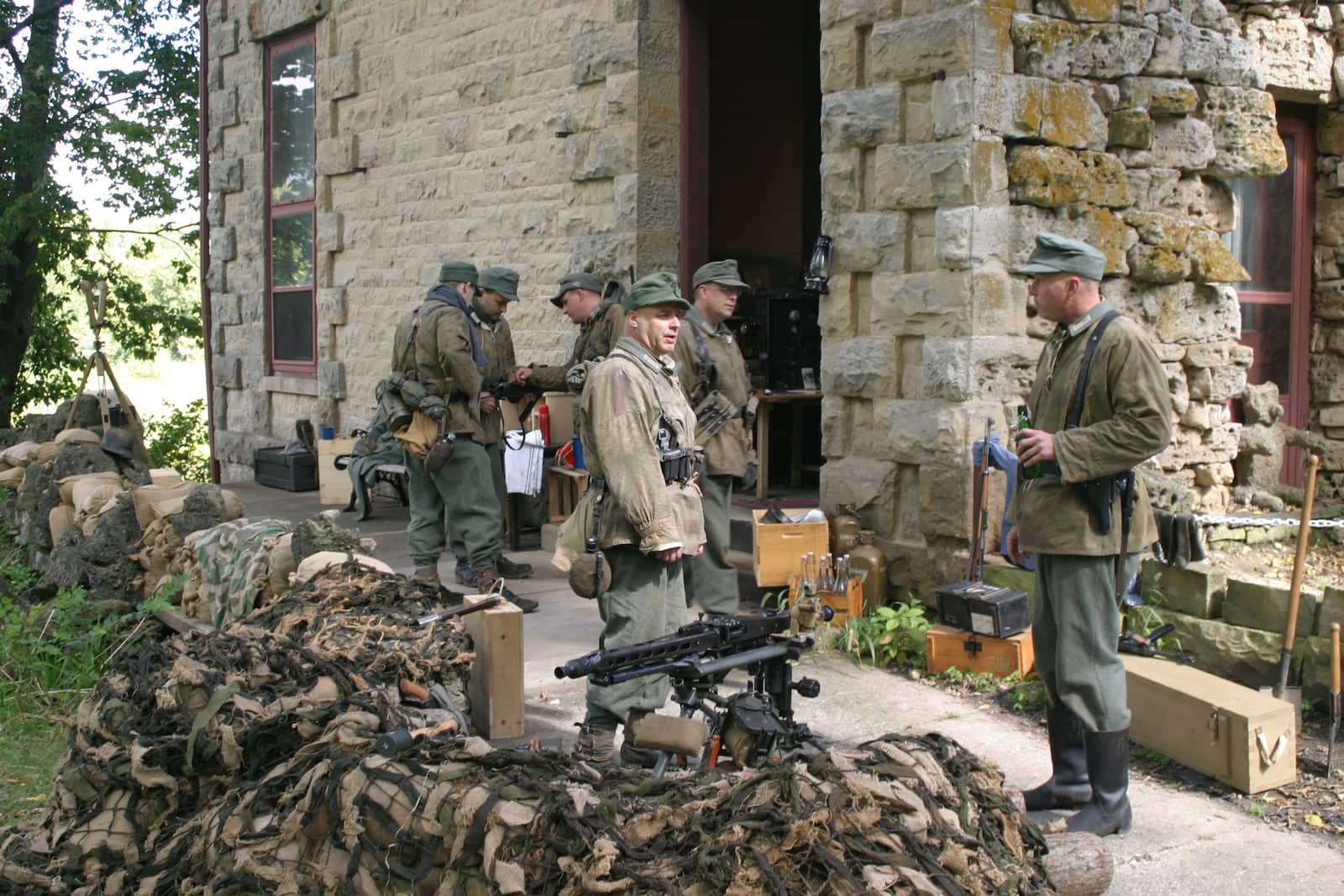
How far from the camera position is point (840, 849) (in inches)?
113

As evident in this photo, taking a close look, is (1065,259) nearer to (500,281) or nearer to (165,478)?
(500,281)

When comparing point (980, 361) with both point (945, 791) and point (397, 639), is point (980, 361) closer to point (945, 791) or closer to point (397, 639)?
point (397, 639)

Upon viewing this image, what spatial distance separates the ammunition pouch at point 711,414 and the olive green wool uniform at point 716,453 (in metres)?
0.02

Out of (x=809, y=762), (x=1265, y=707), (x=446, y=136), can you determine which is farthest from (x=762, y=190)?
(x=809, y=762)

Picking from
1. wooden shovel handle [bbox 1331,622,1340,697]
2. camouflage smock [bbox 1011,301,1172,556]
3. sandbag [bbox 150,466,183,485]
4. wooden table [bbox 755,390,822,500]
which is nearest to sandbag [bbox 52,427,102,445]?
sandbag [bbox 150,466,183,485]

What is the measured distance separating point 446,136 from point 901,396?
207 inches

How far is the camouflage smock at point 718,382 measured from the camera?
641 cm

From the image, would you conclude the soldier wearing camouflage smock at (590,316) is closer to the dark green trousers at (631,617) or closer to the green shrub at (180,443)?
the dark green trousers at (631,617)

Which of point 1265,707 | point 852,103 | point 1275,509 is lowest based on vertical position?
point 1265,707

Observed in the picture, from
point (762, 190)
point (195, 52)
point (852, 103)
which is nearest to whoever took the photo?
point (852, 103)

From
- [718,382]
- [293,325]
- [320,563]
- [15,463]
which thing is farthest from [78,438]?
[718,382]

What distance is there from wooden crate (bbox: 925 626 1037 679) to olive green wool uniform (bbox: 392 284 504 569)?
283 cm

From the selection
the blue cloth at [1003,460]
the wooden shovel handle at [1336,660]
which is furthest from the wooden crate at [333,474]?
the wooden shovel handle at [1336,660]

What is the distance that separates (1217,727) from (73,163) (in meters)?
17.4
